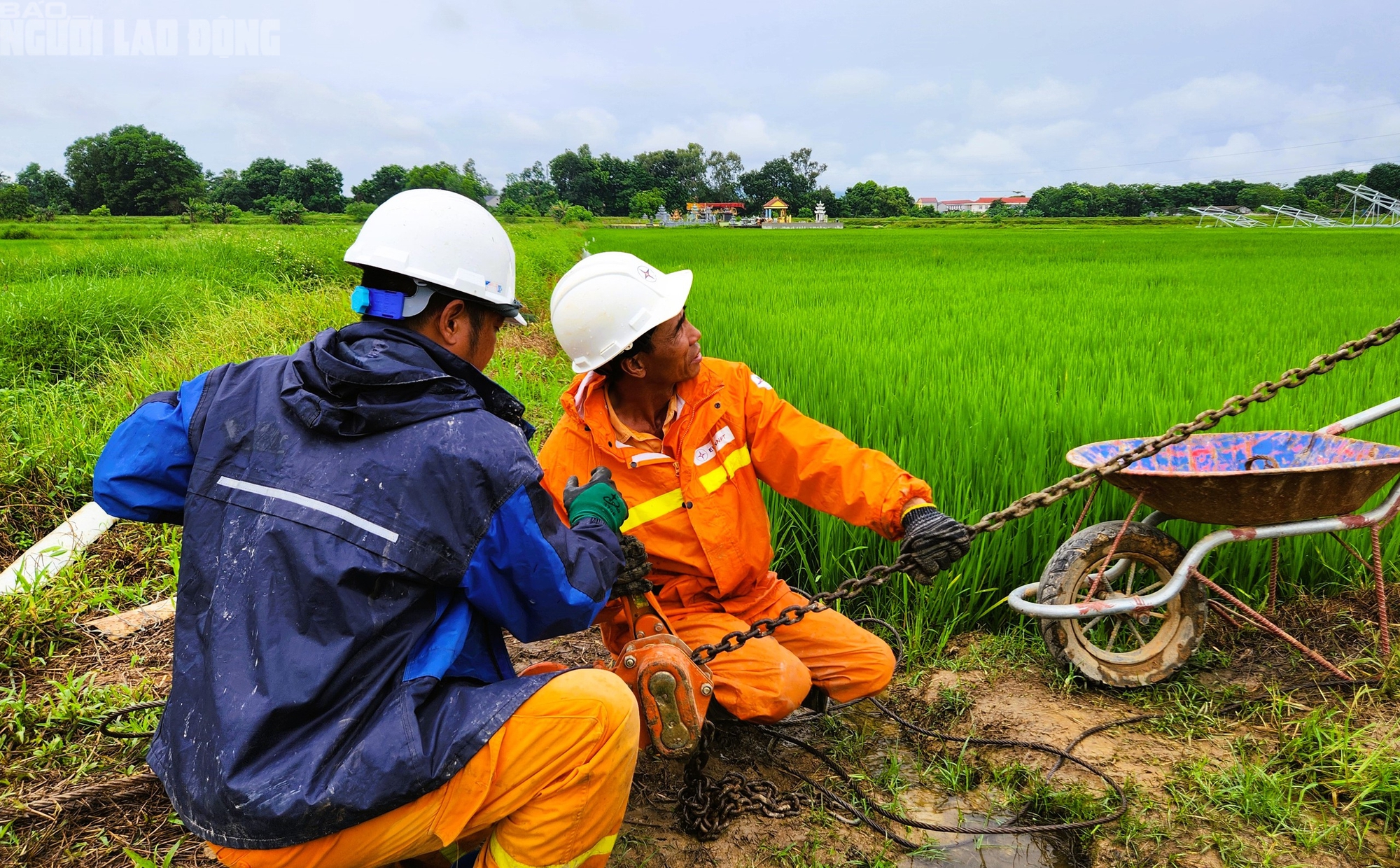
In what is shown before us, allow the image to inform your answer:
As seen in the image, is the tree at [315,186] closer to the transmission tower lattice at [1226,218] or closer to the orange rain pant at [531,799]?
the transmission tower lattice at [1226,218]

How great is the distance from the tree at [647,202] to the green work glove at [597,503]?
8191cm

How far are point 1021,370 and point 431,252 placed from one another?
3.57 meters

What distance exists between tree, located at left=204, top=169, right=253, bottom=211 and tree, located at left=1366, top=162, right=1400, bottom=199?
83592 mm

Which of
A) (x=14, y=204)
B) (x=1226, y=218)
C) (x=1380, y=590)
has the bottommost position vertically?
(x=1380, y=590)

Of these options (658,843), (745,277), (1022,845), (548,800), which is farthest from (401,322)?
(745,277)

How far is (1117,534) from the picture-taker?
7.57 feet

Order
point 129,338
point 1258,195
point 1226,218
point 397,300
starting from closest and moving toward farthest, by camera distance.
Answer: point 397,300 → point 129,338 → point 1226,218 → point 1258,195

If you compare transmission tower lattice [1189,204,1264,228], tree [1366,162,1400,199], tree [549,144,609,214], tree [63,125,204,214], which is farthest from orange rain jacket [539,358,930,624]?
→ tree [549,144,609,214]

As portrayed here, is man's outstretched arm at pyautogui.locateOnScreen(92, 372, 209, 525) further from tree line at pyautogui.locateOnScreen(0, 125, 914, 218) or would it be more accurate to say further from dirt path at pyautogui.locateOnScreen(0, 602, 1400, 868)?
tree line at pyautogui.locateOnScreen(0, 125, 914, 218)

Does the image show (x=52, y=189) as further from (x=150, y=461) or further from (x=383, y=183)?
(x=150, y=461)

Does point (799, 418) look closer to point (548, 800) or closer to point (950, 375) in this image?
point (548, 800)

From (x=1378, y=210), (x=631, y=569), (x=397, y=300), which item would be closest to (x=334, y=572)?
(x=397, y=300)

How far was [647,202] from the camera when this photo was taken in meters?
82.2

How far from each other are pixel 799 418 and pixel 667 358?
0.42 m
